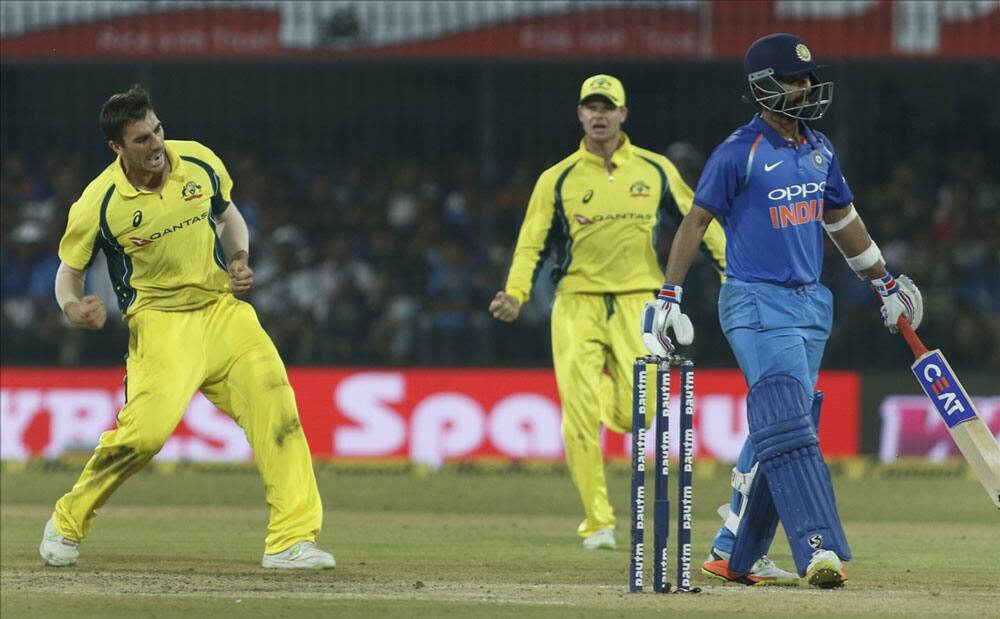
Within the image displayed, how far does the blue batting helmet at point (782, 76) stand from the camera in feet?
25.6

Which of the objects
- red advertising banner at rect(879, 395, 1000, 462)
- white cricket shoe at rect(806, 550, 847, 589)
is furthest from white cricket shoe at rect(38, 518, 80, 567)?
red advertising banner at rect(879, 395, 1000, 462)

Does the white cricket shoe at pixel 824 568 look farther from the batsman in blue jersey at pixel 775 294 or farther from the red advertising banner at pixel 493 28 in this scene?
the red advertising banner at pixel 493 28

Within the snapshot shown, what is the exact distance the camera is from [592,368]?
1026 centimetres

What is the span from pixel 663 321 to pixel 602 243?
2864 millimetres

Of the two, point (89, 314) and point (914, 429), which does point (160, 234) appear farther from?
point (914, 429)

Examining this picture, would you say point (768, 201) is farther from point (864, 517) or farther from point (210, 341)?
point (864, 517)

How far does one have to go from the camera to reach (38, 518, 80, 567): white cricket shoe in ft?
28.5

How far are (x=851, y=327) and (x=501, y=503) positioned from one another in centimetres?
427

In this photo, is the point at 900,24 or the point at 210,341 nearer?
the point at 210,341

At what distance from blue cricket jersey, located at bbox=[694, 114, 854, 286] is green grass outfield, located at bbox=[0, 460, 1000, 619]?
1287mm

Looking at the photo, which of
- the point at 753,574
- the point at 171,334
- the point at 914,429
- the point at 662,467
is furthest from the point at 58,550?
the point at 914,429

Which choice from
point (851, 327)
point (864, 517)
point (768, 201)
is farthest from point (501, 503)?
point (768, 201)

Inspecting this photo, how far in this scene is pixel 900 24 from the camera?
16609 millimetres

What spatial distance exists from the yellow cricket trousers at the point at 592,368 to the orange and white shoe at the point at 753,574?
170 centimetres
